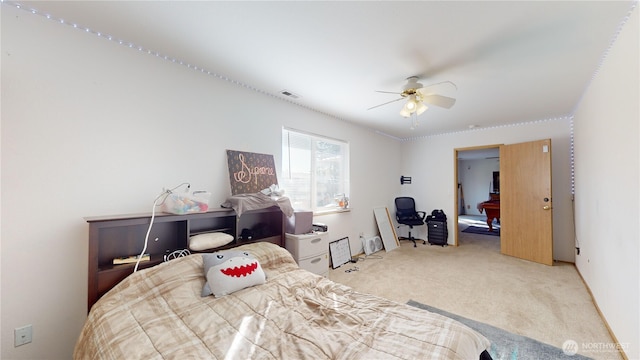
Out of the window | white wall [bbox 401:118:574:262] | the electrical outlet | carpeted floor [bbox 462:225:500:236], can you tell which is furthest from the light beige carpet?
the electrical outlet

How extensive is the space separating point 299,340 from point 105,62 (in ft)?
8.01

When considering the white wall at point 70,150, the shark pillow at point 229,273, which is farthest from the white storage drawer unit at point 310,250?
the white wall at point 70,150

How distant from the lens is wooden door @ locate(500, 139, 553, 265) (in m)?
3.99

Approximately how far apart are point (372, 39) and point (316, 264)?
7.91 feet

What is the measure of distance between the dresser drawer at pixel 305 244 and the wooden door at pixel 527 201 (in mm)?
3623

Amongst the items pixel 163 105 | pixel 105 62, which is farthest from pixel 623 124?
pixel 105 62

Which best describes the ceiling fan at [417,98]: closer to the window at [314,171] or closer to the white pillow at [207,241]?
the window at [314,171]

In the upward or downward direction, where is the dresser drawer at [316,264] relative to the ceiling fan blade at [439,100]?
downward

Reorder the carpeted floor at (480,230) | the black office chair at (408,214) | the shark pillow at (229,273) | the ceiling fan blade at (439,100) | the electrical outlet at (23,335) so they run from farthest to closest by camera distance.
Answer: the carpeted floor at (480,230) < the black office chair at (408,214) < the ceiling fan blade at (439,100) < the shark pillow at (229,273) < the electrical outlet at (23,335)

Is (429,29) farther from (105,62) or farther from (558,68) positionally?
(105,62)

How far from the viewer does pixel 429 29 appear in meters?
1.80

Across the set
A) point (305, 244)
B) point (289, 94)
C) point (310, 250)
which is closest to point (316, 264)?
point (310, 250)

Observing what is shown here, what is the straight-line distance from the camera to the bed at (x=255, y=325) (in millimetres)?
1141

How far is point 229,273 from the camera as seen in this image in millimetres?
1772
